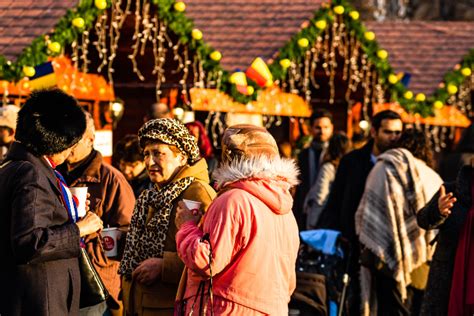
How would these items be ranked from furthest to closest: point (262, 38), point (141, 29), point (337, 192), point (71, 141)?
point (262, 38), point (141, 29), point (337, 192), point (71, 141)

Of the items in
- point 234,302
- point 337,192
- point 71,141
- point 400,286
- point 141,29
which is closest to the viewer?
point 234,302

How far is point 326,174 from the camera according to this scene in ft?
37.6

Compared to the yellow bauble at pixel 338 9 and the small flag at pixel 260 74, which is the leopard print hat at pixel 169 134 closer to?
the small flag at pixel 260 74

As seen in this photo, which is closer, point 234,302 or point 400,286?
point 234,302

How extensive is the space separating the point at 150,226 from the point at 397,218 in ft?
11.8

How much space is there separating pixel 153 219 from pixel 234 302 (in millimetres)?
896

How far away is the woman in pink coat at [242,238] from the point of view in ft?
16.6

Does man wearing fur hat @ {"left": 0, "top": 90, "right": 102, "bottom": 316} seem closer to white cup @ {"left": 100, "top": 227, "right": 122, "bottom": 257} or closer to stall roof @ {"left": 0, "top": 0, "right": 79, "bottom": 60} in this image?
white cup @ {"left": 100, "top": 227, "right": 122, "bottom": 257}

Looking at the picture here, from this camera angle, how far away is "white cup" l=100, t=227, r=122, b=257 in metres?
Answer: 6.39

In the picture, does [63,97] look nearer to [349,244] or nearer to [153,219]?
[153,219]

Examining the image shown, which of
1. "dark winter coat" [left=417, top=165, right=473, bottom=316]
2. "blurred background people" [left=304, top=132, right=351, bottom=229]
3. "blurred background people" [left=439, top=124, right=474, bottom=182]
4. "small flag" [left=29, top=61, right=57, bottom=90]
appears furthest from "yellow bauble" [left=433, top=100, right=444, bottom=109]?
"dark winter coat" [left=417, top=165, right=473, bottom=316]

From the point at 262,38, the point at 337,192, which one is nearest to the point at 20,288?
the point at 337,192

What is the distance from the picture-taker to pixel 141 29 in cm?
1170

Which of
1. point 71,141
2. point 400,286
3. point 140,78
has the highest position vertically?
point 71,141
